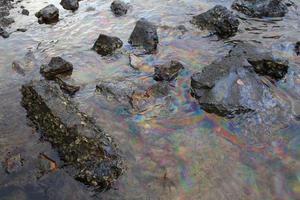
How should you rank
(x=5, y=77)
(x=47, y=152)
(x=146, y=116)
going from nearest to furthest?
(x=47, y=152)
(x=146, y=116)
(x=5, y=77)

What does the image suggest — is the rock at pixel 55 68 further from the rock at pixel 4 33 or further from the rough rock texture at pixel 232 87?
the rough rock texture at pixel 232 87

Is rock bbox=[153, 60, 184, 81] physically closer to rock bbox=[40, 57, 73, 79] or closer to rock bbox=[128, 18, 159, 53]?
rock bbox=[128, 18, 159, 53]

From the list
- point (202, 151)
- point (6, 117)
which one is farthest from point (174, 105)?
point (6, 117)

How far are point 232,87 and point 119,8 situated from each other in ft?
14.1

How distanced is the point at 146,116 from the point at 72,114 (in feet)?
3.88

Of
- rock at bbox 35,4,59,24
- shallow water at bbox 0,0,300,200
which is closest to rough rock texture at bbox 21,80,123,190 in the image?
shallow water at bbox 0,0,300,200

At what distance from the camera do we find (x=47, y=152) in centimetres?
501

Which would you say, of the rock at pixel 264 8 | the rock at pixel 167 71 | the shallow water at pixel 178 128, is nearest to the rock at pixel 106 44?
the shallow water at pixel 178 128

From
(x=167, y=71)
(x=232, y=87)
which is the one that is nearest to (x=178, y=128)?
(x=232, y=87)

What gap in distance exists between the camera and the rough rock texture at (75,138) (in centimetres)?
450

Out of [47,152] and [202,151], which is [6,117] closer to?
[47,152]

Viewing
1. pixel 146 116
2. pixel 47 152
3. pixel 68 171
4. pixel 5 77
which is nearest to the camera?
pixel 68 171

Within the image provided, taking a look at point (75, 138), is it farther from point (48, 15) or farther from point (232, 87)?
point (48, 15)

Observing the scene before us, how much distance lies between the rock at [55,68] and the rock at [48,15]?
7.97 ft
